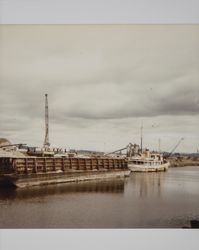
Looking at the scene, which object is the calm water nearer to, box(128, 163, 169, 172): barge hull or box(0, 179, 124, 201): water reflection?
box(0, 179, 124, 201): water reflection

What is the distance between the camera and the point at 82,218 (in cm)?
466

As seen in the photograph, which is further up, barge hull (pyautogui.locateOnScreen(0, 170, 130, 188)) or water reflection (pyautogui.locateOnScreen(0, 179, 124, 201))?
barge hull (pyautogui.locateOnScreen(0, 170, 130, 188))

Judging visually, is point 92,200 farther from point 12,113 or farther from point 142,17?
point 142,17

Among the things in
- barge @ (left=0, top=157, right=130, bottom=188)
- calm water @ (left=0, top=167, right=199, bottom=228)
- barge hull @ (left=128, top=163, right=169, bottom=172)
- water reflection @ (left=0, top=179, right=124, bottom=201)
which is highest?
barge @ (left=0, top=157, right=130, bottom=188)

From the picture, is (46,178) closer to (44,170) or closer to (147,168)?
(44,170)

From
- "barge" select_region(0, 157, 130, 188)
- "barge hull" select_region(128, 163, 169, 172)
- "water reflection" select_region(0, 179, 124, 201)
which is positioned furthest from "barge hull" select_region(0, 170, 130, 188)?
"barge hull" select_region(128, 163, 169, 172)

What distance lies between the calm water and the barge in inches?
12.4

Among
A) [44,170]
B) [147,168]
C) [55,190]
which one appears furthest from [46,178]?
[147,168]

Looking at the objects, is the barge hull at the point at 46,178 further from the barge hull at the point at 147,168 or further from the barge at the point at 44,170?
the barge hull at the point at 147,168

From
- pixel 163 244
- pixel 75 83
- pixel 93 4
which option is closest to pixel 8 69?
pixel 75 83

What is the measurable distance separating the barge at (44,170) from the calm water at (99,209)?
314mm

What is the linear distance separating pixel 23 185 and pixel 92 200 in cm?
155

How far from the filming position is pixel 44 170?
7023 mm

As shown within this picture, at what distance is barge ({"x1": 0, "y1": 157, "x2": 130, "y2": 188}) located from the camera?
253 inches
